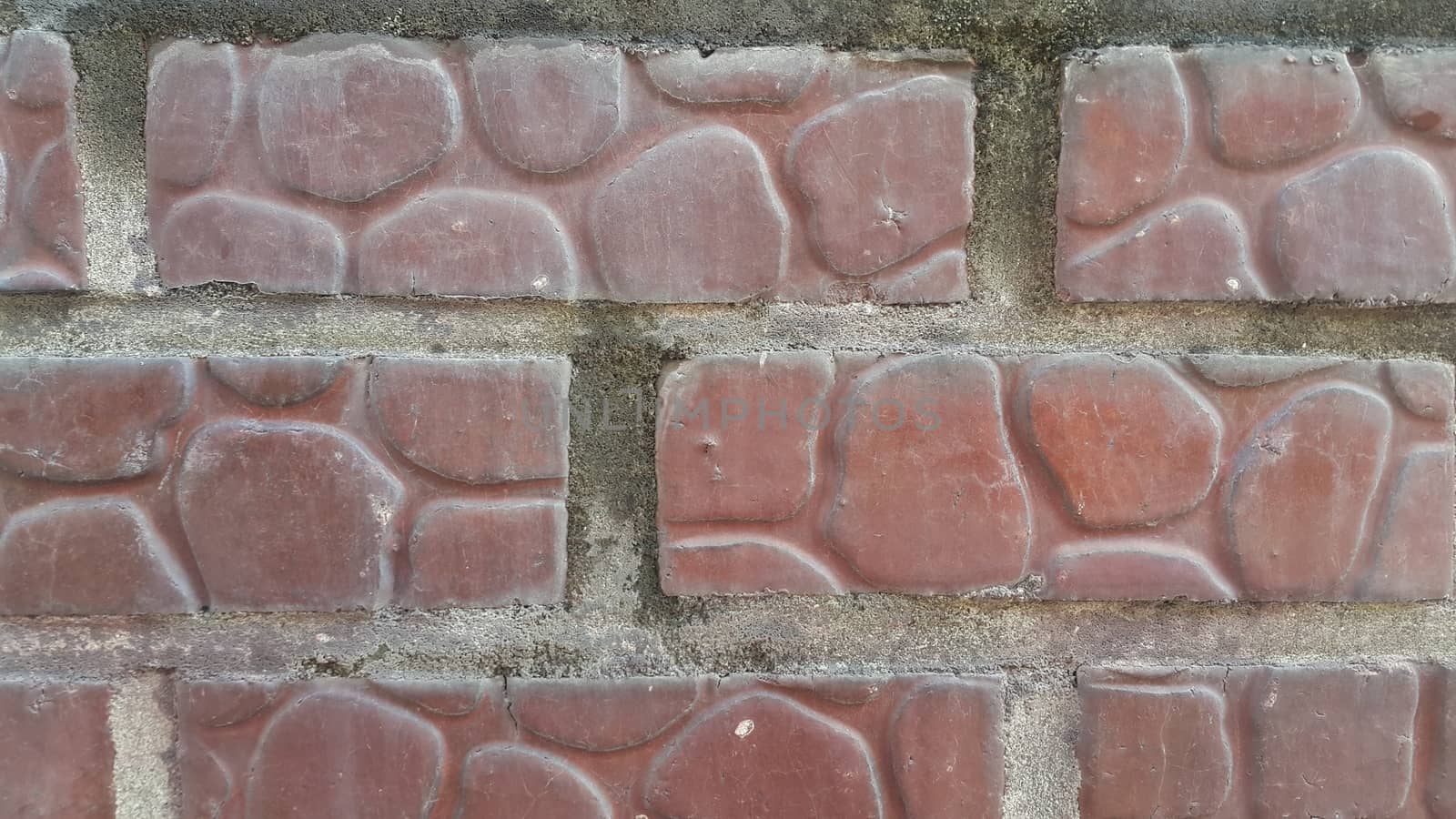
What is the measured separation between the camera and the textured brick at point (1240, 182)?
0.44 meters

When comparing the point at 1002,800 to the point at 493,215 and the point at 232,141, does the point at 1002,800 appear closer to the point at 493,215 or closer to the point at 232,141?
the point at 493,215

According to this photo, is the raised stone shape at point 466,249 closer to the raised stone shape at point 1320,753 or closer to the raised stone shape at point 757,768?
the raised stone shape at point 757,768

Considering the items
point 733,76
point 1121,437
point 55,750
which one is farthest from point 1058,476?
point 55,750

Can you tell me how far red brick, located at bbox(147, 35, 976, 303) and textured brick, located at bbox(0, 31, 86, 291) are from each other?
1.6 inches

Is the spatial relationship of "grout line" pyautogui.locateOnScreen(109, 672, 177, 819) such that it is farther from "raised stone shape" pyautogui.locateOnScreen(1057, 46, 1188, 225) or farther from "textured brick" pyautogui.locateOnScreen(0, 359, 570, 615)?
"raised stone shape" pyautogui.locateOnScreen(1057, 46, 1188, 225)

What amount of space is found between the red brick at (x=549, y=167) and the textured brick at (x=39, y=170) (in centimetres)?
4

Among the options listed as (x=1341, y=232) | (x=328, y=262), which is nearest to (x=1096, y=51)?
(x=1341, y=232)

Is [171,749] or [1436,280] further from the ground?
[1436,280]

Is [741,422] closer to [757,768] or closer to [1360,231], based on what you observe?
[757,768]

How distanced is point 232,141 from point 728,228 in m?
0.24

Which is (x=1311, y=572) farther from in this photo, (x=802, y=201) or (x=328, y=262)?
(x=328, y=262)

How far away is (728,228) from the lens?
1.44 feet

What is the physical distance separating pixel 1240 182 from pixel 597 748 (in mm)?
417

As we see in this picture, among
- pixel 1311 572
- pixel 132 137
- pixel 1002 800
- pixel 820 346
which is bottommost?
pixel 1002 800
